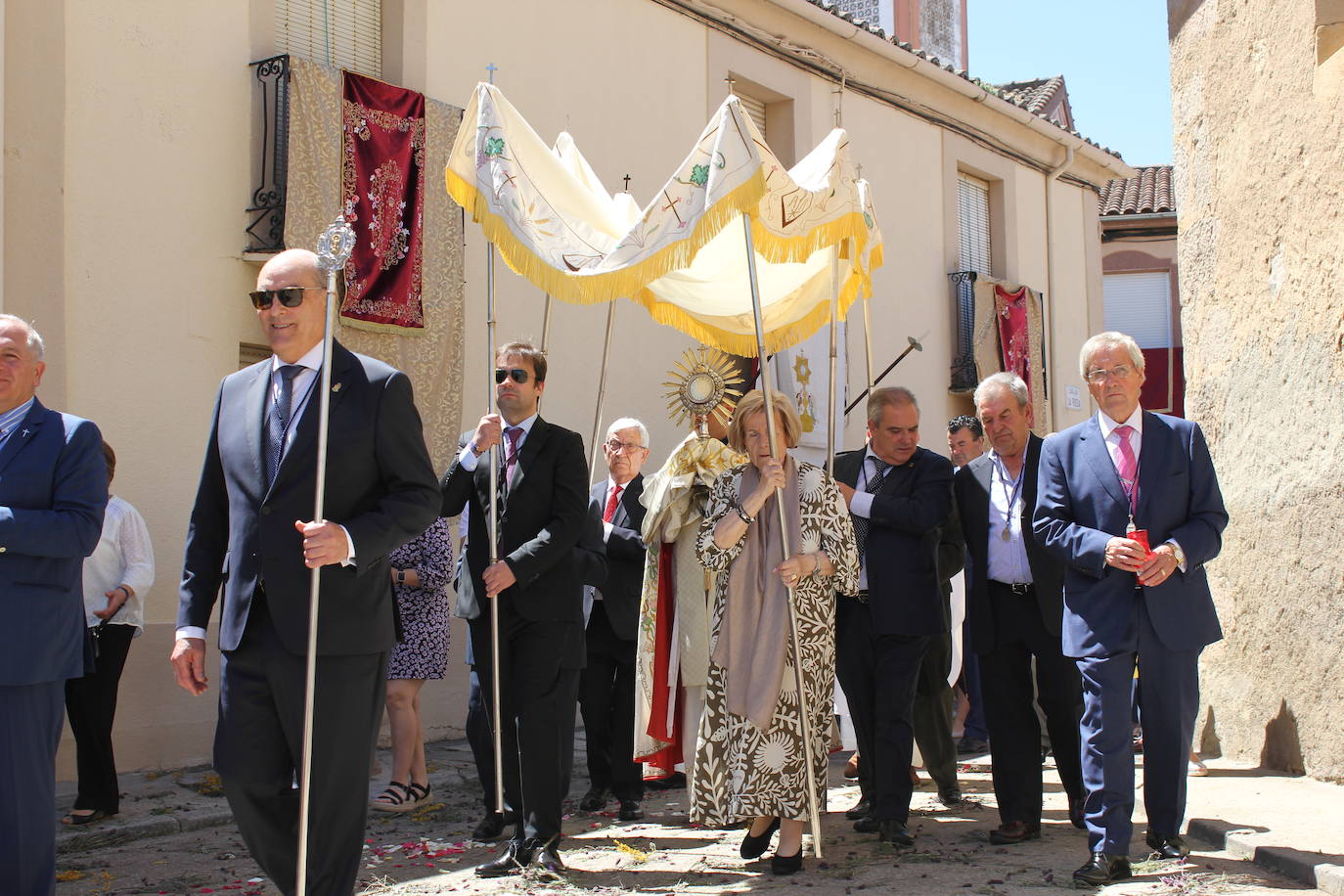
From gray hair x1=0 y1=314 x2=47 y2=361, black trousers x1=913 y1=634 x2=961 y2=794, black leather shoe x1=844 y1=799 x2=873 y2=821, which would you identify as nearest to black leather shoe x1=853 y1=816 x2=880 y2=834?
black leather shoe x1=844 y1=799 x2=873 y2=821

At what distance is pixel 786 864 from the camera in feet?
17.6

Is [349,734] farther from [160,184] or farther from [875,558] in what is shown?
[160,184]

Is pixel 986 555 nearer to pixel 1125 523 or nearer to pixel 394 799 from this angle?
pixel 1125 523

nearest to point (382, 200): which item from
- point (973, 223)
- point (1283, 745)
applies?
point (1283, 745)

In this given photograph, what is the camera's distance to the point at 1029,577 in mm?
5852

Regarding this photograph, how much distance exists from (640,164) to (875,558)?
682 centimetres

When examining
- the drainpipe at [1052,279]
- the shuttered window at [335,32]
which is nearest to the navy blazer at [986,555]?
the shuttered window at [335,32]

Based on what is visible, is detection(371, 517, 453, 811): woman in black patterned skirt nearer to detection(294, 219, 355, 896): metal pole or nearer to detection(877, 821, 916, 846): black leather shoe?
detection(877, 821, 916, 846): black leather shoe

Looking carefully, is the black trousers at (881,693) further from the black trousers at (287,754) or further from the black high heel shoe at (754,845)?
the black trousers at (287,754)

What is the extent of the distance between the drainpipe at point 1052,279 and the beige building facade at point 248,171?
2240 mm

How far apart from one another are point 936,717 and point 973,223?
37.4 ft

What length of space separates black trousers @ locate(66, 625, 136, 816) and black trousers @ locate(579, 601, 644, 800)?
222cm

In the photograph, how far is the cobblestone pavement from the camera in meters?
5.12

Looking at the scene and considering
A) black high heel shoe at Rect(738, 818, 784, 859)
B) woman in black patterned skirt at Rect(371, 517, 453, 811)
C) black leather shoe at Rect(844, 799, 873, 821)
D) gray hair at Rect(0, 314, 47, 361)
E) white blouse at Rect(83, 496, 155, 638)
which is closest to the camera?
gray hair at Rect(0, 314, 47, 361)
